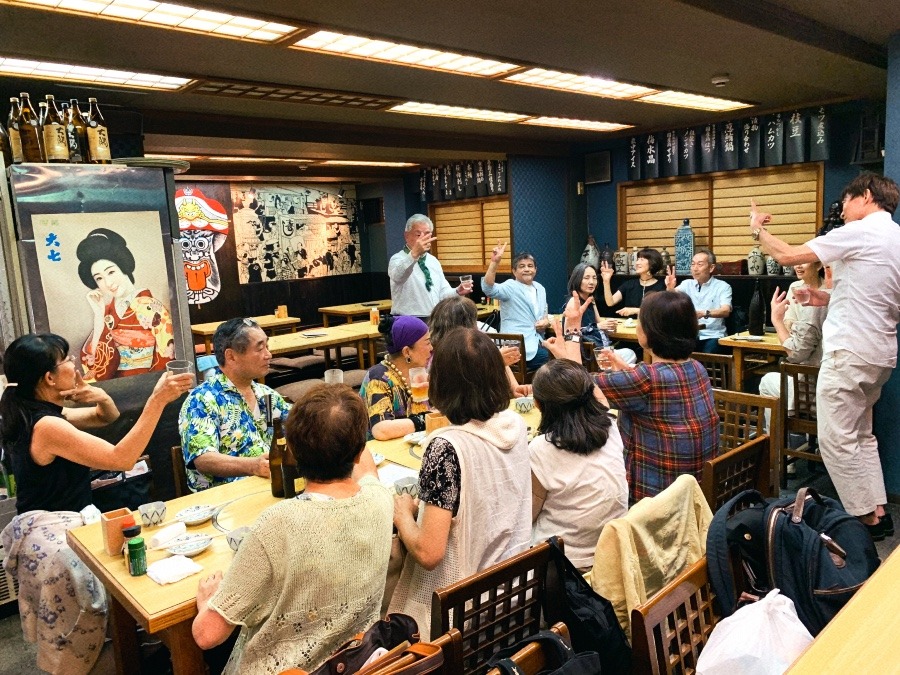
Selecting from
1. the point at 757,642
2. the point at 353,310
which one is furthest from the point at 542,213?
the point at 757,642

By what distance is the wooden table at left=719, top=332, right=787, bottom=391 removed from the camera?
4.84m

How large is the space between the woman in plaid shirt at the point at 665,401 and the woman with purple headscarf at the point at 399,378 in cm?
93

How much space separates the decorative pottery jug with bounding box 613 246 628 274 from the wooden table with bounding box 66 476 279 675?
6281mm

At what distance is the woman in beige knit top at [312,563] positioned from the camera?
1452mm

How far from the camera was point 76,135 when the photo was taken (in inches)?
153

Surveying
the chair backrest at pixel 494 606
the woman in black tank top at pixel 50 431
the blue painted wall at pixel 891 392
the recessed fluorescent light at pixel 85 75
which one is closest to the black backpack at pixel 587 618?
the chair backrest at pixel 494 606

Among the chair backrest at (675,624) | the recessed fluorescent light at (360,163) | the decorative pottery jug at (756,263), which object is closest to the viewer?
the chair backrest at (675,624)

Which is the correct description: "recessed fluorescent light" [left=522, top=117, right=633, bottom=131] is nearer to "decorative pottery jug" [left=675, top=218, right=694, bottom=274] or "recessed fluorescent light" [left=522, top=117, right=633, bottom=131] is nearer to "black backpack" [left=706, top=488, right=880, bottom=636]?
"decorative pottery jug" [left=675, top=218, right=694, bottom=274]

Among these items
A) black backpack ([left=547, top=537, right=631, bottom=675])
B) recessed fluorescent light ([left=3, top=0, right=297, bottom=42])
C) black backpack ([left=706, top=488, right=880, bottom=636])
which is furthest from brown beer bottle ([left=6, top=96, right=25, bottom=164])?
black backpack ([left=706, top=488, right=880, bottom=636])

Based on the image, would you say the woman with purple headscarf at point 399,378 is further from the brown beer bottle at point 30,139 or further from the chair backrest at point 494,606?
the brown beer bottle at point 30,139

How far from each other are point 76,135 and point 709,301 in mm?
5192

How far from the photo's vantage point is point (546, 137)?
7.87m

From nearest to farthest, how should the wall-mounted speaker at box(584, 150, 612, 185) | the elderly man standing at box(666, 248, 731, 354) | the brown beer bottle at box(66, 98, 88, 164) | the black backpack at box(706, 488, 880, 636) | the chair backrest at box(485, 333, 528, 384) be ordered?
the black backpack at box(706, 488, 880, 636)
the brown beer bottle at box(66, 98, 88, 164)
the chair backrest at box(485, 333, 528, 384)
the elderly man standing at box(666, 248, 731, 354)
the wall-mounted speaker at box(584, 150, 612, 185)

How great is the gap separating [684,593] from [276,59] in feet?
12.0
